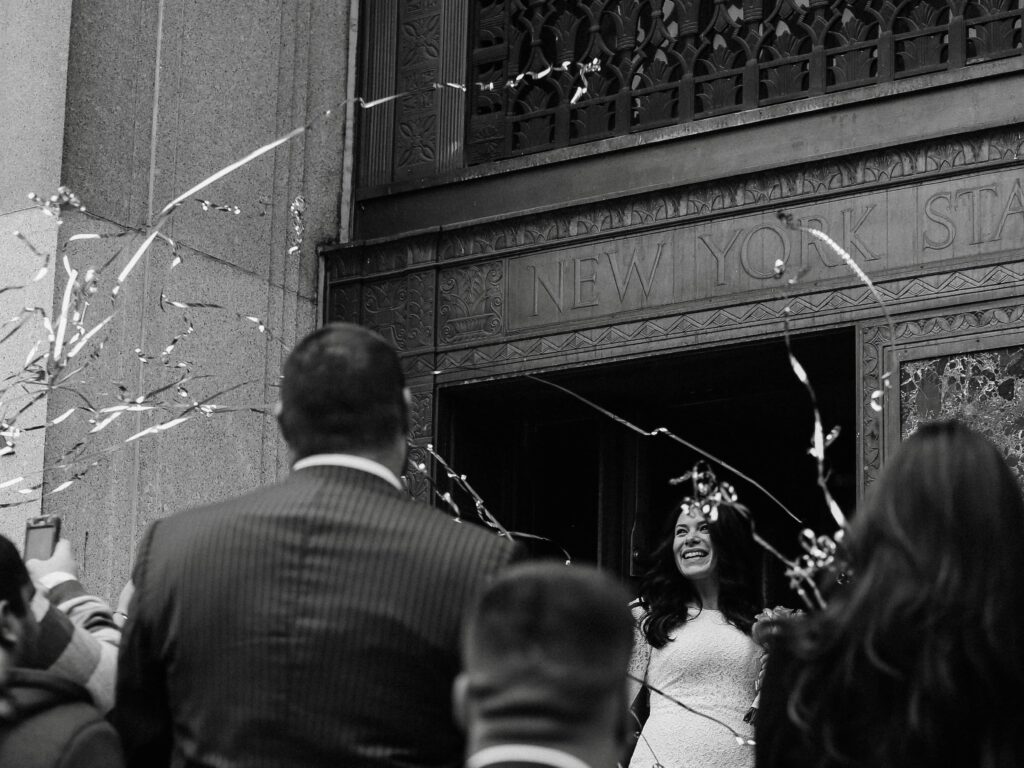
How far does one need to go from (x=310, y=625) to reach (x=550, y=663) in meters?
0.83

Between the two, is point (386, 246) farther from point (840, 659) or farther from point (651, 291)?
point (840, 659)

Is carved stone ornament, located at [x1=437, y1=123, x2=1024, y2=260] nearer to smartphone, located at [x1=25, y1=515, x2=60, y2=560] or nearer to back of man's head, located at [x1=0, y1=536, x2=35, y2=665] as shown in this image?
smartphone, located at [x1=25, y1=515, x2=60, y2=560]

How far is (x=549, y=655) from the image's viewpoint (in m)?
2.30

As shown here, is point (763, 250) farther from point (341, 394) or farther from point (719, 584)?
point (341, 394)

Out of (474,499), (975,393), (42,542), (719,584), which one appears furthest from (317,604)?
(474,499)

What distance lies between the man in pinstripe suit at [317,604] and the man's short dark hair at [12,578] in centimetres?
20

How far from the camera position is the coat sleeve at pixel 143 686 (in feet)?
10.4

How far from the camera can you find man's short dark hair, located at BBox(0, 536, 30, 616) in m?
3.20

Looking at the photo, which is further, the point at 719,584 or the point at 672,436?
the point at 719,584

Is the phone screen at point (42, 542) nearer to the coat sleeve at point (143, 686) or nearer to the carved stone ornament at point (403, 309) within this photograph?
the coat sleeve at point (143, 686)

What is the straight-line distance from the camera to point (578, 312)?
29.6 feet

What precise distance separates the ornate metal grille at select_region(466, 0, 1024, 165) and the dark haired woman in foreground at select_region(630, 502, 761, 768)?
2.50 metres

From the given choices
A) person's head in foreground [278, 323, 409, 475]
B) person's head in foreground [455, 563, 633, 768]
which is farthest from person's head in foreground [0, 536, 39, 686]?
person's head in foreground [455, 563, 633, 768]

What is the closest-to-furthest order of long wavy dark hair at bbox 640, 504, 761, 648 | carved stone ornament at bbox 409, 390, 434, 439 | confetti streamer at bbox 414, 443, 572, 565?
confetti streamer at bbox 414, 443, 572, 565 < long wavy dark hair at bbox 640, 504, 761, 648 < carved stone ornament at bbox 409, 390, 434, 439
